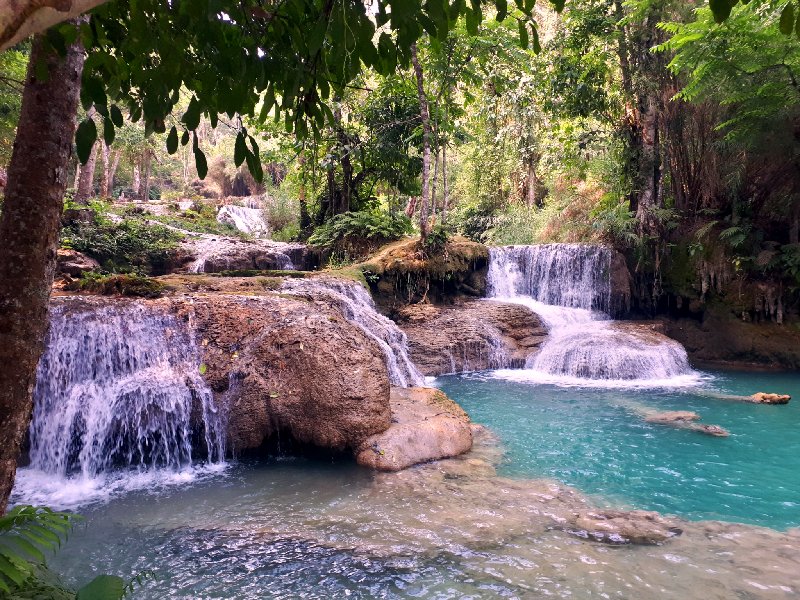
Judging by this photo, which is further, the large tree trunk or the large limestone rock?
the large limestone rock

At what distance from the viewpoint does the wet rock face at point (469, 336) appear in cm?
1208

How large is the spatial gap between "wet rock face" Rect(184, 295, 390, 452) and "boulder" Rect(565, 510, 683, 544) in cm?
255

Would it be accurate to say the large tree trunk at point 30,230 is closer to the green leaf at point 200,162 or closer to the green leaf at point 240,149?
the green leaf at point 200,162

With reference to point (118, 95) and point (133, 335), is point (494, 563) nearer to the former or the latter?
point (118, 95)

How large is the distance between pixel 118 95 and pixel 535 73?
15.4 meters

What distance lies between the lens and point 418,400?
24.3 ft

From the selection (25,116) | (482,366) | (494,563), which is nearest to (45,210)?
(25,116)

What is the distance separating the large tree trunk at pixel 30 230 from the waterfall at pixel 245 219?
22.4 metres

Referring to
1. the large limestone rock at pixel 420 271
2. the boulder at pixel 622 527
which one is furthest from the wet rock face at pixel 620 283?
the boulder at pixel 622 527

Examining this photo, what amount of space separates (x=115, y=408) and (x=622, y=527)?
577cm

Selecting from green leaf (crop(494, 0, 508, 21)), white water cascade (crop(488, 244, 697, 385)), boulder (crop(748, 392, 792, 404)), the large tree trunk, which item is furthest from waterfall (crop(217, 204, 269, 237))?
green leaf (crop(494, 0, 508, 21))

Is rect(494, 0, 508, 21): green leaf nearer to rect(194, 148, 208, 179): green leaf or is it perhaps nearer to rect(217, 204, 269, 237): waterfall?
rect(194, 148, 208, 179): green leaf

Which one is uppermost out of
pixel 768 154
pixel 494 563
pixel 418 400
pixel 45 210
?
pixel 768 154

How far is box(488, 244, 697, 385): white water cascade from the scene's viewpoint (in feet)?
36.5
